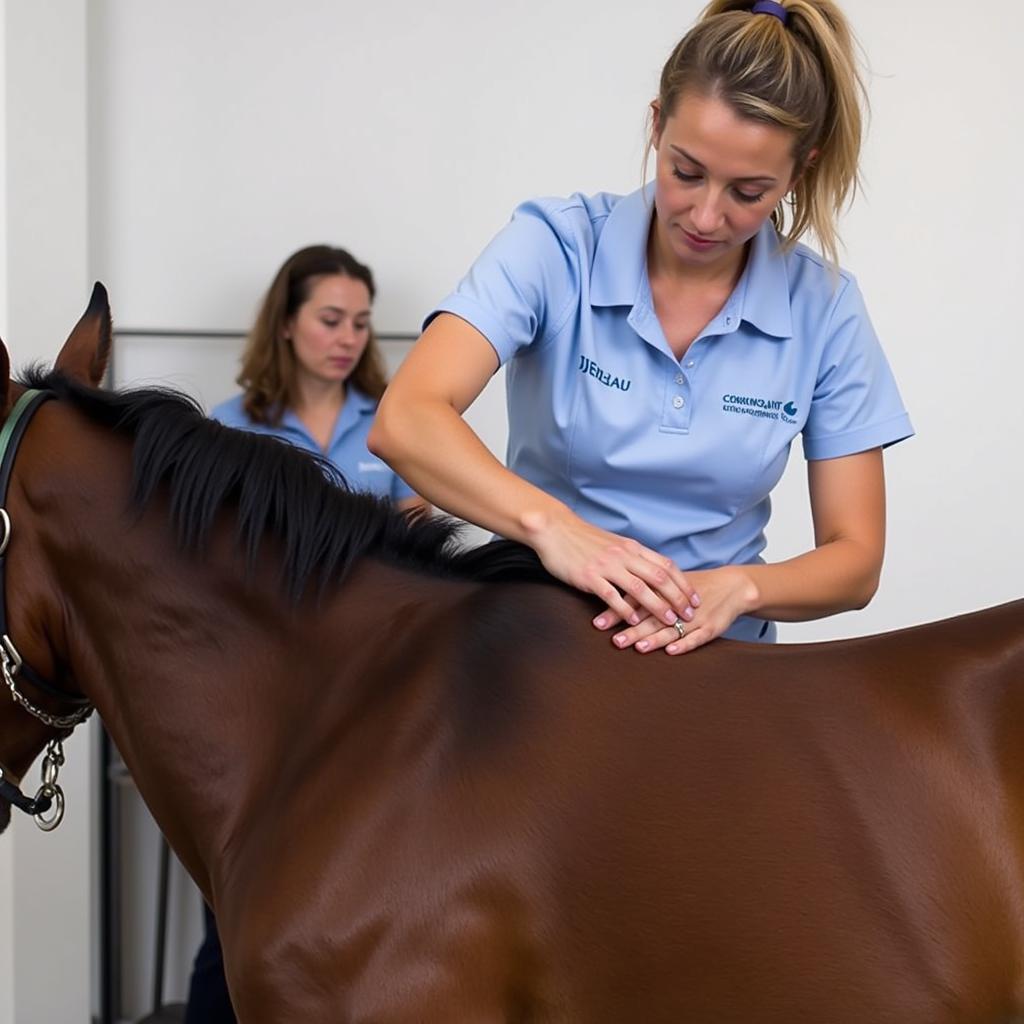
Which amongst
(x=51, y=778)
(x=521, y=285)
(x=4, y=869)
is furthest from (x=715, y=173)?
(x=4, y=869)

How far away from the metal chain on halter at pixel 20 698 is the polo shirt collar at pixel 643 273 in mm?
640

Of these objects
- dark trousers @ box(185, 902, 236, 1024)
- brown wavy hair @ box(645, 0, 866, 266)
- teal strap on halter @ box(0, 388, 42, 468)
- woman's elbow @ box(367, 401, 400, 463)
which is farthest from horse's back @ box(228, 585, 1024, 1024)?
dark trousers @ box(185, 902, 236, 1024)

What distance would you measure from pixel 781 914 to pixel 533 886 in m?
0.18

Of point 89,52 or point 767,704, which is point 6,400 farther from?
point 89,52

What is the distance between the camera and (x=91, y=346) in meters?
1.31

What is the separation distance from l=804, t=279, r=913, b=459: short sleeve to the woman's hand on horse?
0.35 meters

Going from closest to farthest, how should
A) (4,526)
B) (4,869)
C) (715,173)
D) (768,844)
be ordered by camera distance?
(768,844)
(4,526)
(715,173)
(4,869)

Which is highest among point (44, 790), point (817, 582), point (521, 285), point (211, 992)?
point (521, 285)

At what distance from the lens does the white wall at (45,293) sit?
7.89 ft

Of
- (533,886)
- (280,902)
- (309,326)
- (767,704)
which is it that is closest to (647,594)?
(767,704)

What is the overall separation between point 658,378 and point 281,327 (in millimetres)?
1518

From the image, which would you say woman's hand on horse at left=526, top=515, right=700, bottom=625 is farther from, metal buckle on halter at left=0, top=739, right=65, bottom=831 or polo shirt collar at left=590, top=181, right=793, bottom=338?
metal buckle on halter at left=0, top=739, right=65, bottom=831

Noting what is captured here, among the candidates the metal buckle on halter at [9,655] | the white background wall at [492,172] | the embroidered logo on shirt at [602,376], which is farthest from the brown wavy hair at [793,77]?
the white background wall at [492,172]

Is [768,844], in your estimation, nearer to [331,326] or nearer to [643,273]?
[643,273]
